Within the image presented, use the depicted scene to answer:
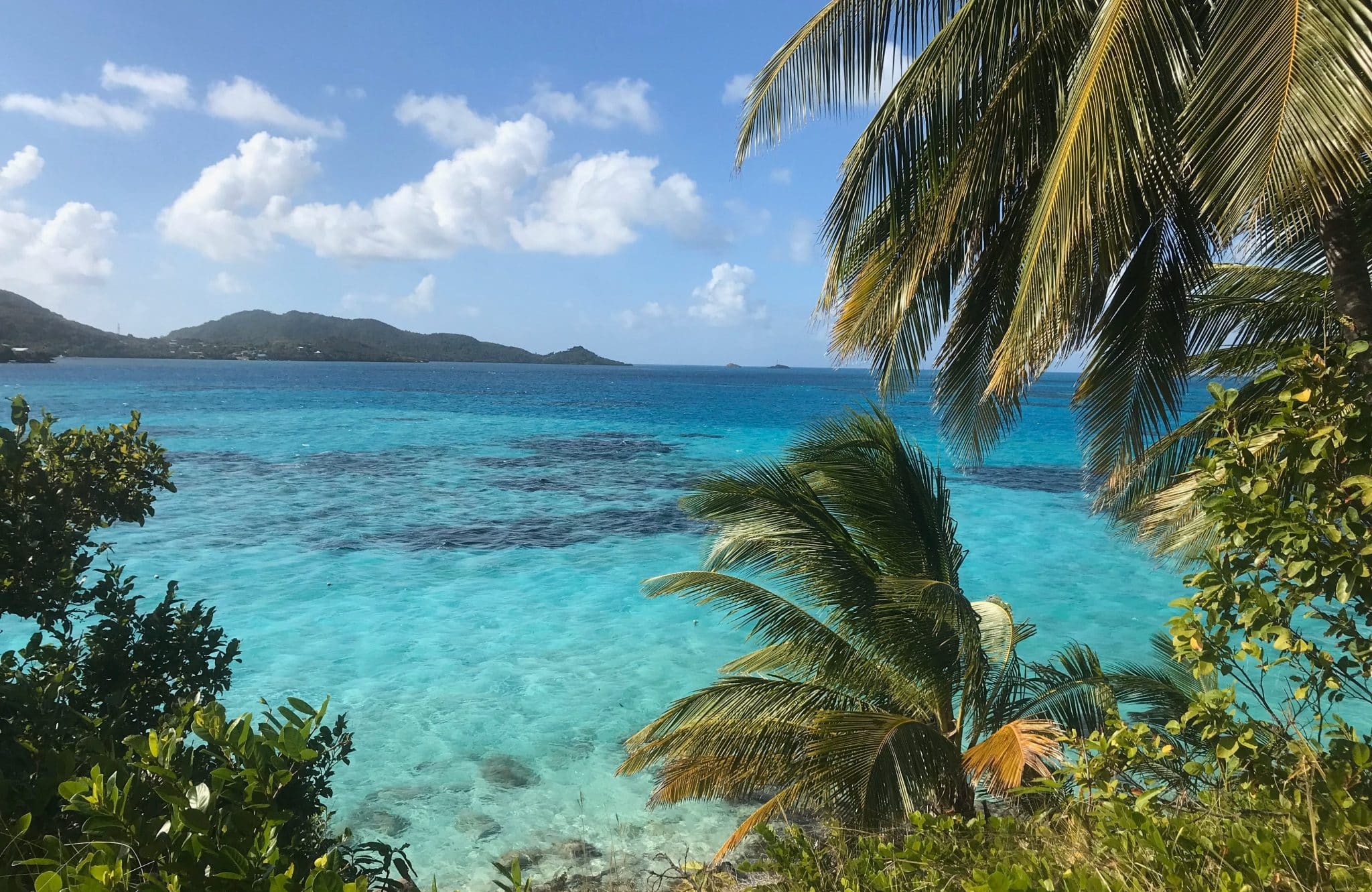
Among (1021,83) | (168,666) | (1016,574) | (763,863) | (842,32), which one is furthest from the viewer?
(1016,574)

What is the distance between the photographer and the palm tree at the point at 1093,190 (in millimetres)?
2850

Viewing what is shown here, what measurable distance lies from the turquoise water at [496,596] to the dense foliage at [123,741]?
15.2 feet

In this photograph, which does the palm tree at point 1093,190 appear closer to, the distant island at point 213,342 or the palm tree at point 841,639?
the palm tree at point 841,639

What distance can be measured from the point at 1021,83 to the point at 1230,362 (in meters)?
2.48

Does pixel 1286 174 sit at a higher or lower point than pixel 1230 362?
higher

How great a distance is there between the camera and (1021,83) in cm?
463

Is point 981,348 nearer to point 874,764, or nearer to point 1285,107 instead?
point 1285,107

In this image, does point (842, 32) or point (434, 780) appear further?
point (434, 780)

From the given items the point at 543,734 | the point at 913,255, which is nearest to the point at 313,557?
the point at 543,734

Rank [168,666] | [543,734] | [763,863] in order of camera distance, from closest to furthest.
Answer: [763,863], [168,666], [543,734]

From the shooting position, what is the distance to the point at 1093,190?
3.57 m

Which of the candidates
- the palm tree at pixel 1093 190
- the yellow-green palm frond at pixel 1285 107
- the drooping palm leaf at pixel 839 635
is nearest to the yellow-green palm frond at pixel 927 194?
the palm tree at pixel 1093 190

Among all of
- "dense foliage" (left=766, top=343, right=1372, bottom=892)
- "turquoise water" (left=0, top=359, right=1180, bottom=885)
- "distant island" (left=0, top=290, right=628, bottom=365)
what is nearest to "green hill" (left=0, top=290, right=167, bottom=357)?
"distant island" (left=0, top=290, right=628, bottom=365)

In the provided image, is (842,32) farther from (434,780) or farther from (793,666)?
(434,780)
